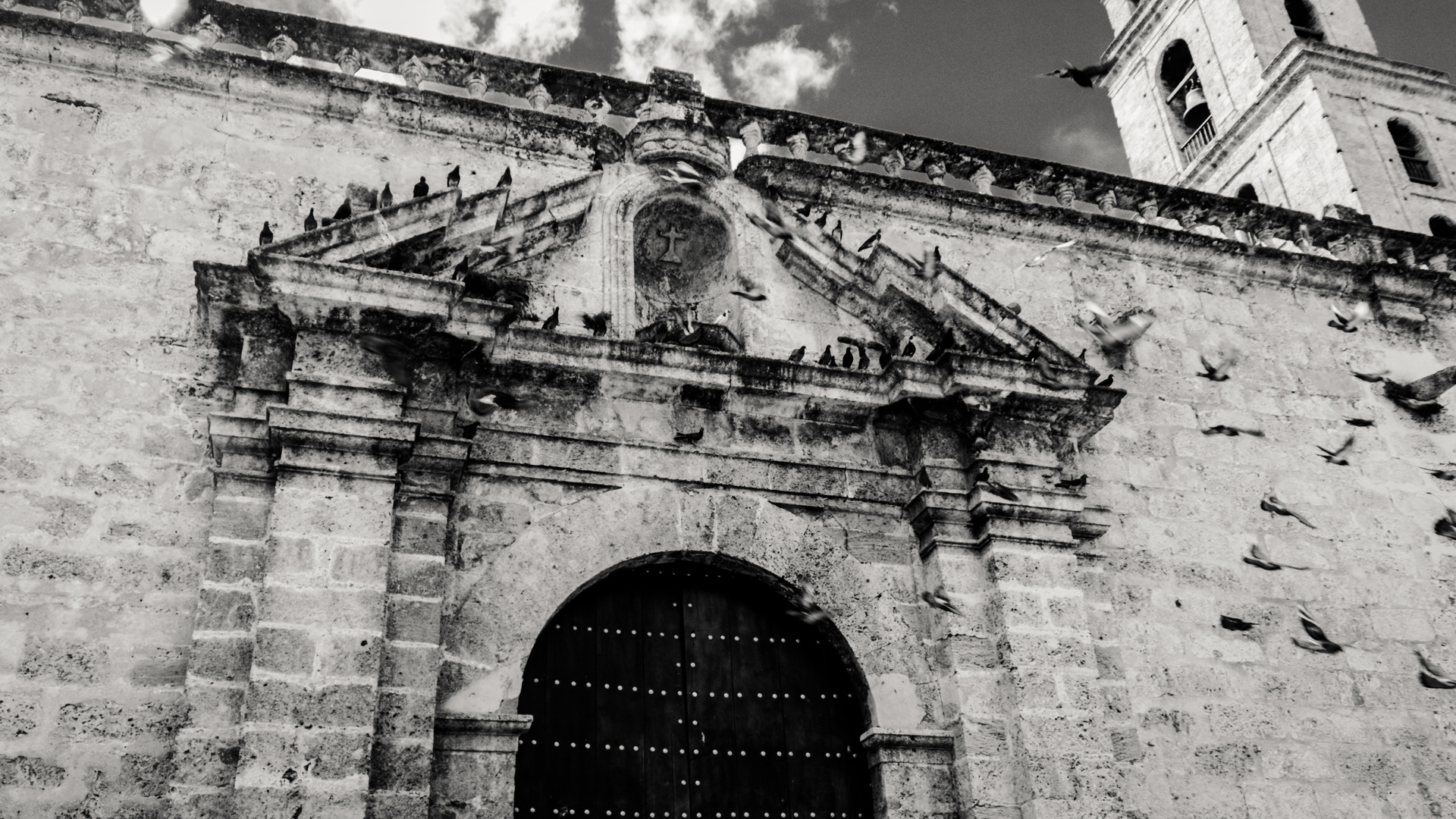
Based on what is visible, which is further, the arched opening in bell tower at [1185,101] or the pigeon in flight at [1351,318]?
A: the arched opening in bell tower at [1185,101]

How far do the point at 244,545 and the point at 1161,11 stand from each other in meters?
13.8

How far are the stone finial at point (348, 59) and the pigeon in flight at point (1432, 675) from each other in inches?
253

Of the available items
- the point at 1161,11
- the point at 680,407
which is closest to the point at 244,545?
the point at 680,407

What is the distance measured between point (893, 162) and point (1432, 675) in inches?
160

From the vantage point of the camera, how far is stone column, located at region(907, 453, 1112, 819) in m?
5.00

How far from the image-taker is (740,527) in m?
5.38

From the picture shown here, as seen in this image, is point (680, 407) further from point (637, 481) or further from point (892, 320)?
point (892, 320)

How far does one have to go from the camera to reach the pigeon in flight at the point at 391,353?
4.99m

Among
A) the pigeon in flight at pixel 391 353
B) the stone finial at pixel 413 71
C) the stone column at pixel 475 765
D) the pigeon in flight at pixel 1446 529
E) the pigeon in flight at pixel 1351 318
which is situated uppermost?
the stone finial at pixel 413 71

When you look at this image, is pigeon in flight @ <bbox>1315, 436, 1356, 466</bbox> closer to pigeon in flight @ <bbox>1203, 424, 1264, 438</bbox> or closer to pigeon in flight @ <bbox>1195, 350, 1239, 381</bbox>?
pigeon in flight @ <bbox>1203, 424, 1264, 438</bbox>

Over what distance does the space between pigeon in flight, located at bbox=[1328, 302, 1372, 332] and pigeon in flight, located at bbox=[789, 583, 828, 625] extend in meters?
4.32

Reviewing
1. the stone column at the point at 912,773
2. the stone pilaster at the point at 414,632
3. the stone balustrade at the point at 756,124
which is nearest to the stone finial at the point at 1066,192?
the stone balustrade at the point at 756,124

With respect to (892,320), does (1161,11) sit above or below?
above

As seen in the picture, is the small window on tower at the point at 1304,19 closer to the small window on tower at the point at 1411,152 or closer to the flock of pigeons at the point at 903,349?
the small window on tower at the point at 1411,152
